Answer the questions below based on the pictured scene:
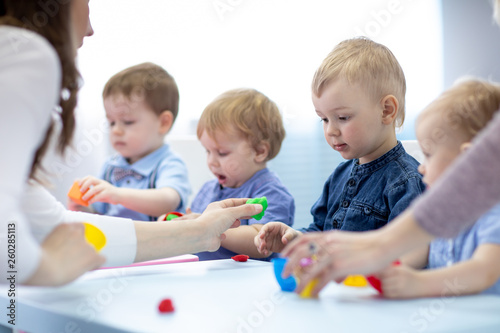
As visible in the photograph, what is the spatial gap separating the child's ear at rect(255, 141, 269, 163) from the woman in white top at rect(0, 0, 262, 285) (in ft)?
2.06

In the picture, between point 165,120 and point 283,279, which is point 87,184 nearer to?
point 165,120

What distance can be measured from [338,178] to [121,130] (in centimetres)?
86

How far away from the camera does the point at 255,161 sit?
158 cm

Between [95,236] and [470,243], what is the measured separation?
584 millimetres

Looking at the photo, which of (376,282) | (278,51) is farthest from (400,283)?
(278,51)

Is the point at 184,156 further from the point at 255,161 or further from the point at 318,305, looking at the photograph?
the point at 318,305

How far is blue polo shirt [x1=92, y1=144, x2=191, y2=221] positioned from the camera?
1770 mm

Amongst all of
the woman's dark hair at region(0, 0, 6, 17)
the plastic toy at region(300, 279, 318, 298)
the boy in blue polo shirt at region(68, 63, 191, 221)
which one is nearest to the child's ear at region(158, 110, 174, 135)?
the boy in blue polo shirt at region(68, 63, 191, 221)

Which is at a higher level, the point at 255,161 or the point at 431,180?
the point at 431,180

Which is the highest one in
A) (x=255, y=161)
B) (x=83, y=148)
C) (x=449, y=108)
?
(x=449, y=108)

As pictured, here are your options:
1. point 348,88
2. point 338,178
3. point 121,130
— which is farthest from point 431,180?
point 121,130

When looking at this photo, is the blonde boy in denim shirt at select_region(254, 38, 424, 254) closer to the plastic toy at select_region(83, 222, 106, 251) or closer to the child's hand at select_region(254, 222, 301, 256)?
the child's hand at select_region(254, 222, 301, 256)

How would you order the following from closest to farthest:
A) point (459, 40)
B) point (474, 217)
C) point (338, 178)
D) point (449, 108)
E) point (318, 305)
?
point (474, 217) → point (318, 305) → point (449, 108) → point (338, 178) → point (459, 40)

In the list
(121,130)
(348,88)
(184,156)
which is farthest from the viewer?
(184,156)
